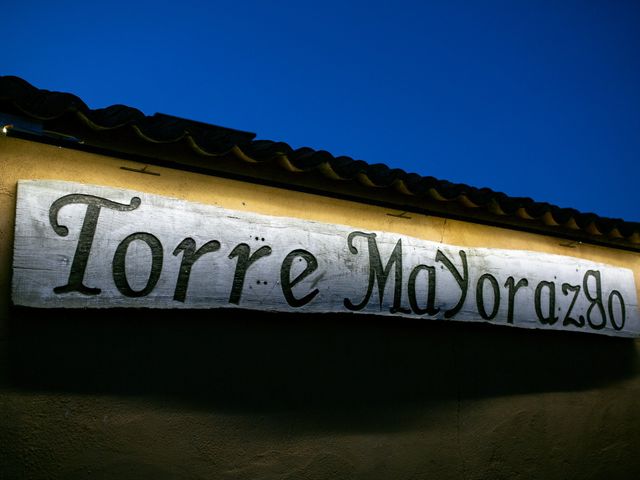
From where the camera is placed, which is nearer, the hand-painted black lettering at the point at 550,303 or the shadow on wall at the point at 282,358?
the shadow on wall at the point at 282,358

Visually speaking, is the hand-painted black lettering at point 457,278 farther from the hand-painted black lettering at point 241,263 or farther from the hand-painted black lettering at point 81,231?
the hand-painted black lettering at point 81,231

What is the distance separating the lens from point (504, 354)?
16.0 feet

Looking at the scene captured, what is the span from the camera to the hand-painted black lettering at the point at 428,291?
4316mm

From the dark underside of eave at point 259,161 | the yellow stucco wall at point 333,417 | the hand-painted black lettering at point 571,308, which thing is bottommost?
the yellow stucco wall at point 333,417

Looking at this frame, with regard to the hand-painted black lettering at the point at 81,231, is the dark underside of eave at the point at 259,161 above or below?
above

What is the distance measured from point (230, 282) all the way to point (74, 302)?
1030 millimetres

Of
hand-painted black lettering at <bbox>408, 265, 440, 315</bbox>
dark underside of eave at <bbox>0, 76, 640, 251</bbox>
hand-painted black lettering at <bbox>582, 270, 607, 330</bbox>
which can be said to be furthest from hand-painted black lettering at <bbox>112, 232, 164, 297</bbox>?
hand-painted black lettering at <bbox>582, 270, 607, 330</bbox>

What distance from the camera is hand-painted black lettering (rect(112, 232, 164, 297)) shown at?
327 centimetres

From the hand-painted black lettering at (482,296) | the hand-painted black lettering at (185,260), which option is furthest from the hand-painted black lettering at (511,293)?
the hand-painted black lettering at (185,260)

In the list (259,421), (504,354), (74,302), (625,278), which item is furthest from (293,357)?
(625,278)

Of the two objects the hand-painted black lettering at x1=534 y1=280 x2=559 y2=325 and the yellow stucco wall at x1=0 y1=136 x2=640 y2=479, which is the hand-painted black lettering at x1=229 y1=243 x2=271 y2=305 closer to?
the yellow stucco wall at x1=0 y1=136 x2=640 y2=479

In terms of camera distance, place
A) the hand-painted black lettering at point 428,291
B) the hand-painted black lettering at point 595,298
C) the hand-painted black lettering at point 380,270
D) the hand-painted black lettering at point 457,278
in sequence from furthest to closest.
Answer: the hand-painted black lettering at point 595,298, the hand-painted black lettering at point 457,278, the hand-painted black lettering at point 428,291, the hand-painted black lettering at point 380,270

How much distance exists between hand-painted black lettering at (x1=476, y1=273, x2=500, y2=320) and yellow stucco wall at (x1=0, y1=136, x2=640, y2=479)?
0.77 ft

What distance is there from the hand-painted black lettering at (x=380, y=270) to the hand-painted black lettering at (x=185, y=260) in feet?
4.18
